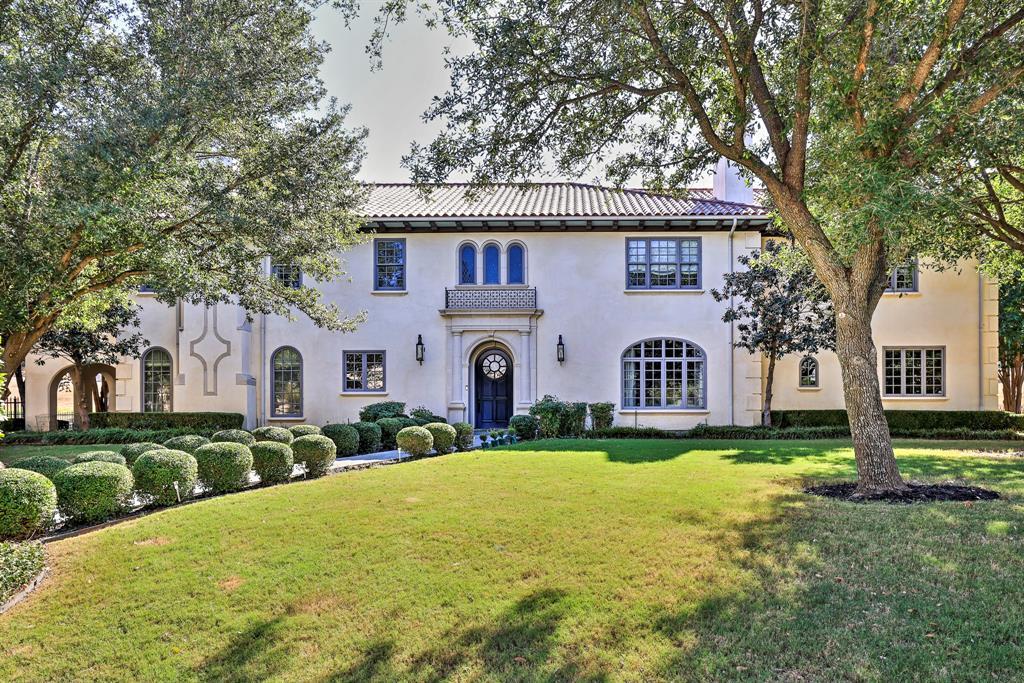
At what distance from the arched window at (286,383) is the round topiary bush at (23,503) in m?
12.8

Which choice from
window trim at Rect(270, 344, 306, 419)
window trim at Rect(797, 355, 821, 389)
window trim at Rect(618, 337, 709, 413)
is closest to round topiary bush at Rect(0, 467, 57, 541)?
window trim at Rect(270, 344, 306, 419)

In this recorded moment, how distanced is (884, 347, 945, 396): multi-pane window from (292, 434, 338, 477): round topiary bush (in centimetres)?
1795

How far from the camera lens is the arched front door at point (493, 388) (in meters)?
20.4

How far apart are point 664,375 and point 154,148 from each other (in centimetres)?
1526

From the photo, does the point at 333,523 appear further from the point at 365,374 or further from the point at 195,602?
the point at 365,374

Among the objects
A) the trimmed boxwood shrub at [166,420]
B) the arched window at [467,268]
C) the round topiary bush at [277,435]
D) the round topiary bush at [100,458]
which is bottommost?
the trimmed boxwood shrub at [166,420]

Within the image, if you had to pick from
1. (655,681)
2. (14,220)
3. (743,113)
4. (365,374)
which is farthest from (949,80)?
(365,374)

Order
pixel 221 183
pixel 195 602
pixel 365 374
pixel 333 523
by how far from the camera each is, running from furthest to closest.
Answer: pixel 365 374, pixel 221 183, pixel 333 523, pixel 195 602

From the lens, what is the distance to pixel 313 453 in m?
10.8

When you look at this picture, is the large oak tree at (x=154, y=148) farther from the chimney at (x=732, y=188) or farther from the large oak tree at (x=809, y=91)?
the chimney at (x=732, y=188)

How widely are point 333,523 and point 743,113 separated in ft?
26.7

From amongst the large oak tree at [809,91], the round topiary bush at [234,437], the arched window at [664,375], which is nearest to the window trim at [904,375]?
the arched window at [664,375]

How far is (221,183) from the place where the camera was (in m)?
11.8

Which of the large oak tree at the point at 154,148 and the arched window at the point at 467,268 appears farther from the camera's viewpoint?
the arched window at the point at 467,268
